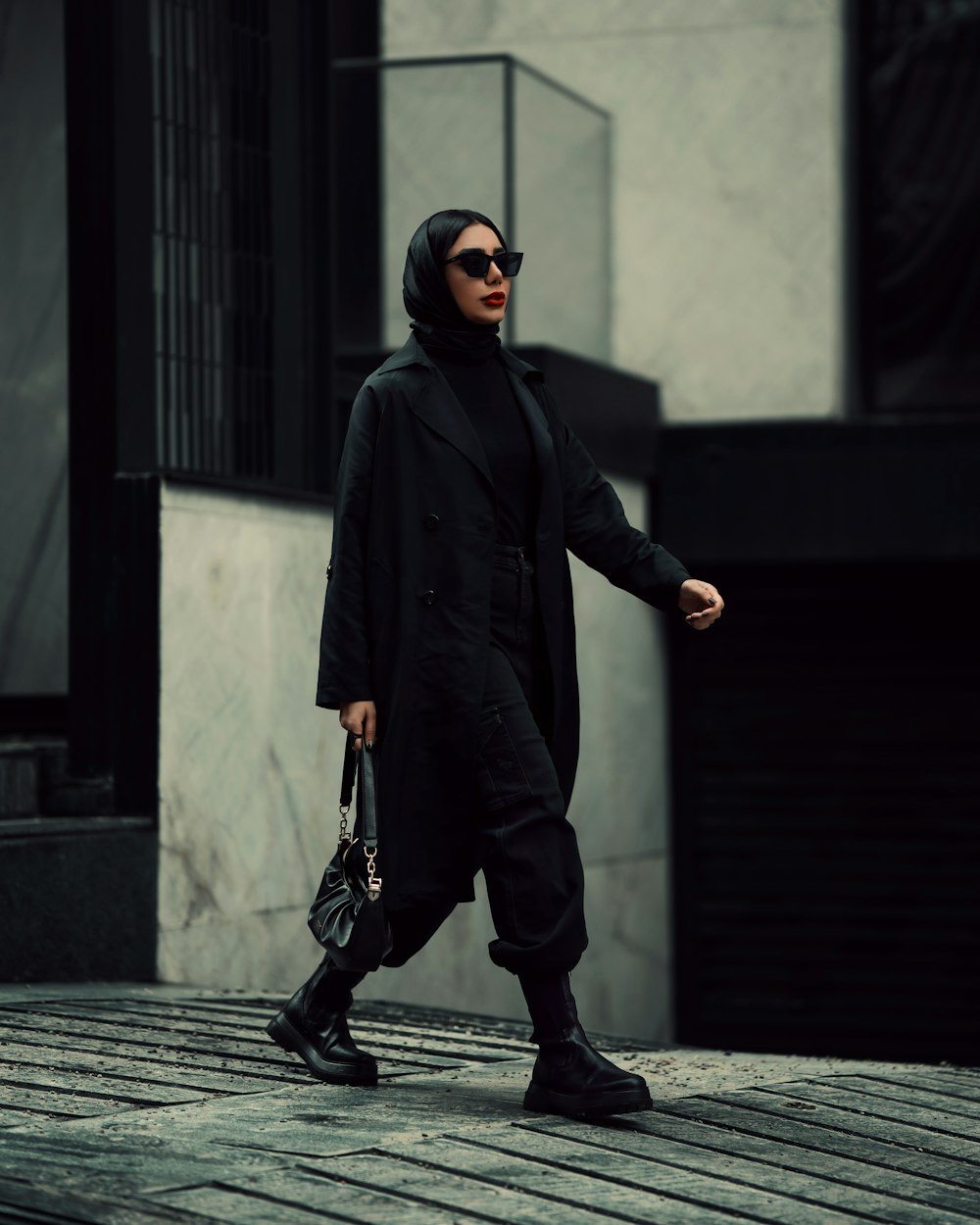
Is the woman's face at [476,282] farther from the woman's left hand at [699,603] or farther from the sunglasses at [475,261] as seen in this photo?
the woman's left hand at [699,603]

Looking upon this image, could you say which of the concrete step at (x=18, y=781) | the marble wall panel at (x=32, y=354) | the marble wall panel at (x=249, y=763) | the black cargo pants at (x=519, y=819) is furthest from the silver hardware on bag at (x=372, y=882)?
the marble wall panel at (x=32, y=354)

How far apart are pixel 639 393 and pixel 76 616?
400cm

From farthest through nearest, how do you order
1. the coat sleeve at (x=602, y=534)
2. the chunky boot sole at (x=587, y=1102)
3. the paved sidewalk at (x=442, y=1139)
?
1. the coat sleeve at (x=602, y=534)
2. the chunky boot sole at (x=587, y=1102)
3. the paved sidewalk at (x=442, y=1139)

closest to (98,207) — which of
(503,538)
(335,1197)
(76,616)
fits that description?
(76,616)

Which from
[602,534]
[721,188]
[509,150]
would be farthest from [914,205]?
[602,534]

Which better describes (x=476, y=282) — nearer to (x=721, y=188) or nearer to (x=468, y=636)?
(x=468, y=636)

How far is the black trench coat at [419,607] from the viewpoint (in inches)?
199

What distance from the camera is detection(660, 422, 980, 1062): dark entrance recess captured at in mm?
10875

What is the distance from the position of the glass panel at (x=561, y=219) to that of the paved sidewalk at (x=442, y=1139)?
4.75 metres

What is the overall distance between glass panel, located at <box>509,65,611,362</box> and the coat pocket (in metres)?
5.04

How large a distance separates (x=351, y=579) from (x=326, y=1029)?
112 centimetres

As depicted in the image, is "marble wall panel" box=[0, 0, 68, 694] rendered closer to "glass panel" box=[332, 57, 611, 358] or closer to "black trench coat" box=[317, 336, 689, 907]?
"glass panel" box=[332, 57, 611, 358]

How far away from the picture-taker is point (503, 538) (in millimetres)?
5180

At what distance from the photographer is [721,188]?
36.5 feet
